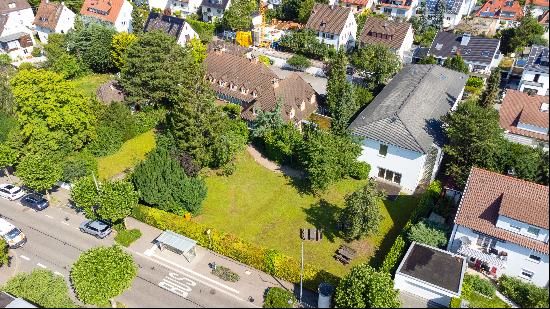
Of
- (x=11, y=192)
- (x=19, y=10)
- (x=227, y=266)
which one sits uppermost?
(x=19, y=10)

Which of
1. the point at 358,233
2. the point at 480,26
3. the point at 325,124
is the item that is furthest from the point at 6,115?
the point at 480,26

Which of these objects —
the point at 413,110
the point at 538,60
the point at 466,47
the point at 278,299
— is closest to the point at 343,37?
the point at 466,47

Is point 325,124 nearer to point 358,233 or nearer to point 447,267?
point 358,233

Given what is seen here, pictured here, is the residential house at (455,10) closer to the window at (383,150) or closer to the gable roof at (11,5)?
the window at (383,150)

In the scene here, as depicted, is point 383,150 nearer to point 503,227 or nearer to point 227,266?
point 503,227

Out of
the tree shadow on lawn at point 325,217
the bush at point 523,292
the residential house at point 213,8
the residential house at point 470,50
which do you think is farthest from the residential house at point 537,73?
the residential house at point 213,8

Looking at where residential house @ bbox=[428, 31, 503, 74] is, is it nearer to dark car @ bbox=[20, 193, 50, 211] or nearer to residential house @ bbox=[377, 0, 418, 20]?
residential house @ bbox=[377, 0, 418, 20]
